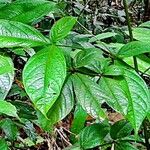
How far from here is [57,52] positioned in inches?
A: 25.9

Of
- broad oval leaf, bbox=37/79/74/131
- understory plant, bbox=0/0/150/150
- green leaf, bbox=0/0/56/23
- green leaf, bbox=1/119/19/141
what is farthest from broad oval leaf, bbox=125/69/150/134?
green leaf, bbox=1/119/19/141

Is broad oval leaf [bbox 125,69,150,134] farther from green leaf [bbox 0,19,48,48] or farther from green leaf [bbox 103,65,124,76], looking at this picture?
green leaf [bbox 0,19,48,48]

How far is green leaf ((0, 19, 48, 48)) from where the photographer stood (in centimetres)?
65

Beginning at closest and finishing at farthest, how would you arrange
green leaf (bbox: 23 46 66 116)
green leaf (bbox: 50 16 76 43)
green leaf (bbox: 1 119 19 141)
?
green leaf (bbox: 23 46 66 116) → green leaf (bbox: 50 16 76 43) → green leaf (bbox: 1 119 19 141)

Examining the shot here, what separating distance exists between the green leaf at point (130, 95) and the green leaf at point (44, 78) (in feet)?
0.44

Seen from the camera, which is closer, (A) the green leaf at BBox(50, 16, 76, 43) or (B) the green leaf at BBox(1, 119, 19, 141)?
(A) the green leaf at BBox(50, 16, 76, 43)

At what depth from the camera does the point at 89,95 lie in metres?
0.72

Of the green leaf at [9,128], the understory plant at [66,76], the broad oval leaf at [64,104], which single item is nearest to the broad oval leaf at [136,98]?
the understory plant at [66,76]

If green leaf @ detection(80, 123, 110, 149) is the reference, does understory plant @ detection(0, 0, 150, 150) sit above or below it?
above

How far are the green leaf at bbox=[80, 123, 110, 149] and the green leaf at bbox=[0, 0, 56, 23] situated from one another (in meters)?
0.29

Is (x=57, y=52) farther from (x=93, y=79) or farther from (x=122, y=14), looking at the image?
(x=122, y=14)

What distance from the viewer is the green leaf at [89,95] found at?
2.35 feet

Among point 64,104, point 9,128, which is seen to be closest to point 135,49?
point 64,104

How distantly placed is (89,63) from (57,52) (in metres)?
0.09
